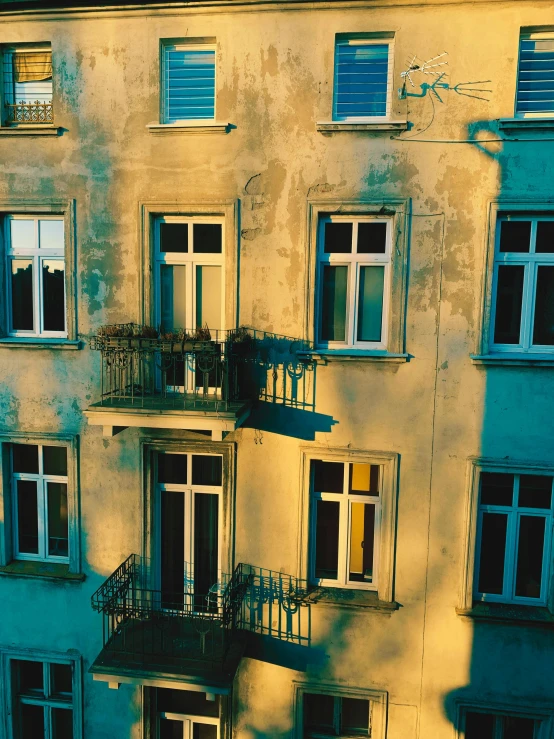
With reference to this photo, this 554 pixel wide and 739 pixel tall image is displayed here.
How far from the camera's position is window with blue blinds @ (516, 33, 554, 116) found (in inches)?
233

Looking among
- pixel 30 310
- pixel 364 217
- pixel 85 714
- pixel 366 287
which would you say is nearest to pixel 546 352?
pixel 366 287

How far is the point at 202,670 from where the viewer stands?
19.0ft

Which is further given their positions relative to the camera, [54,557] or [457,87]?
[54,557]

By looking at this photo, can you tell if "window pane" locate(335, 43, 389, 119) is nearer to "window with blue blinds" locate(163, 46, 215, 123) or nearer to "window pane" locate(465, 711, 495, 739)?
"window with blue blinds" locate(163, 46, 215, 123)

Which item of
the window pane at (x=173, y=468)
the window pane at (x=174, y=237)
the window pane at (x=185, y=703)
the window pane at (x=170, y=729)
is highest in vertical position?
the window pane at (x=174, y=237)

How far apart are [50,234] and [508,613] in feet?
26.8

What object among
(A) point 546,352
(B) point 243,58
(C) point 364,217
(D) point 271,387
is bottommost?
(D) point 271,387

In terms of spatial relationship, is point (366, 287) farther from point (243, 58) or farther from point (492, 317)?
point (243, 58)

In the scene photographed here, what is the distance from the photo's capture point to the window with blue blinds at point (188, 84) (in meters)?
6.37

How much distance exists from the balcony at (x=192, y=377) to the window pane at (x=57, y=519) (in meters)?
1.69

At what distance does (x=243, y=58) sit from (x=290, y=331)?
3561 millimetres

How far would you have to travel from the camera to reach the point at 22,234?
22.5 ft

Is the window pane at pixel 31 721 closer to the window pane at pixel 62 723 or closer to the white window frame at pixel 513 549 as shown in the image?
the window pane at pixel 62 723

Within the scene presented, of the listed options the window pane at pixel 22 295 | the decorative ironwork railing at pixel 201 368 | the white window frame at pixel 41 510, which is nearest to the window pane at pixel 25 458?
the white window frame at pixel 41 510
